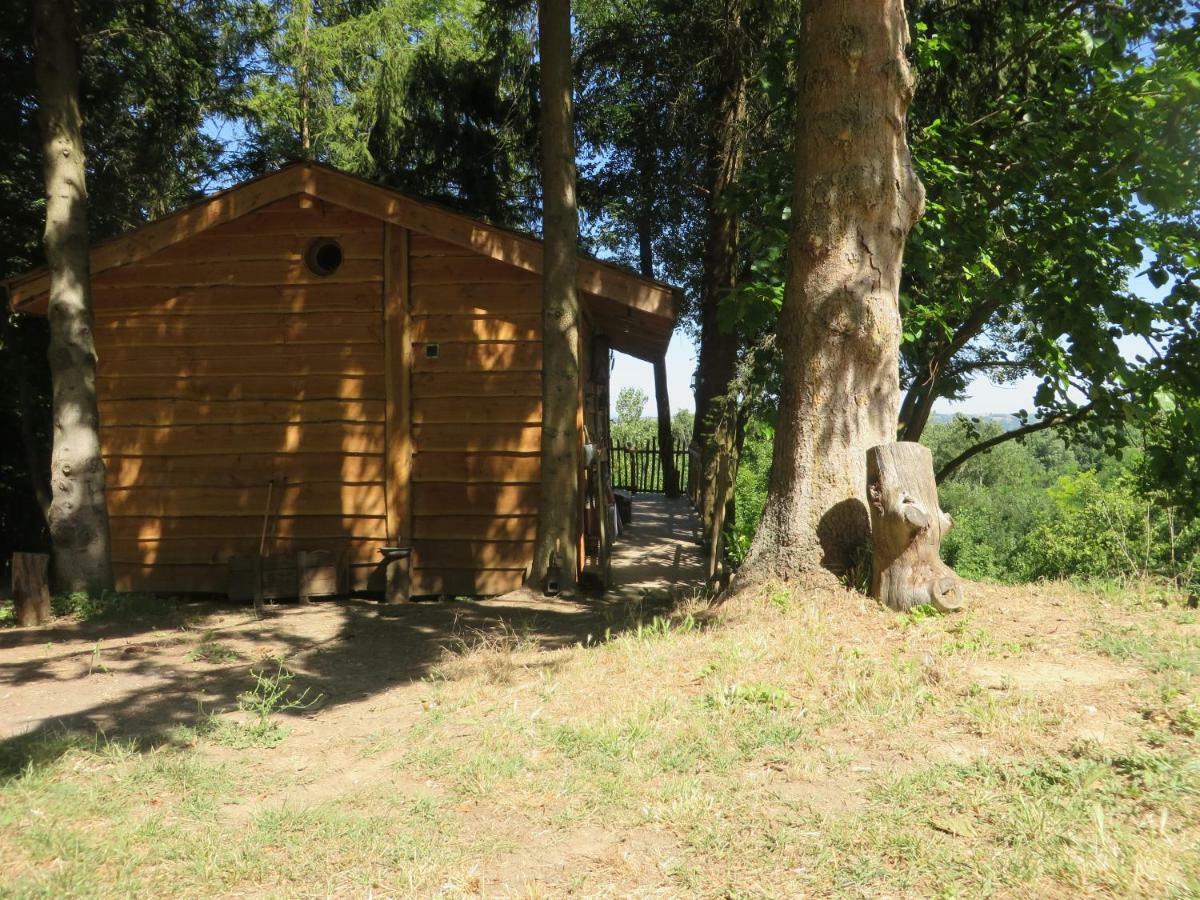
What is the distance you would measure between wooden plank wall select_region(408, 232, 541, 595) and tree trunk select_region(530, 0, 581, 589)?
77cm

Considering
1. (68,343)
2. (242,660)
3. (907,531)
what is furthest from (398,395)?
(907,531)

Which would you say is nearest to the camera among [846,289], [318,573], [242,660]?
[846,289]

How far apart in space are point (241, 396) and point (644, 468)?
55.8 ft

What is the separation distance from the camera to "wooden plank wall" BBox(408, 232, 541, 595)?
1042 cm

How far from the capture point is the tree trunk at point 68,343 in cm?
969

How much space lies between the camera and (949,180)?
9.72 m

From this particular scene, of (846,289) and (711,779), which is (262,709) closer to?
(711,779)

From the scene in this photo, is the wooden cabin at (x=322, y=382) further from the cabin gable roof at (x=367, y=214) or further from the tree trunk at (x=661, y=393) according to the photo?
the tree trunk at (x=661, y=393)

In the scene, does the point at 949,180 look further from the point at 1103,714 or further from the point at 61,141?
the point at 61,141

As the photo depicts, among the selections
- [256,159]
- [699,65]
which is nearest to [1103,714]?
[699,65]

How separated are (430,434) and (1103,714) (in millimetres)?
7691

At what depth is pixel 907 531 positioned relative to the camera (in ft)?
19.1

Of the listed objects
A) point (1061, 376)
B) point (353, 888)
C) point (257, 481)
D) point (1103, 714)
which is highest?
point (1061, 376)

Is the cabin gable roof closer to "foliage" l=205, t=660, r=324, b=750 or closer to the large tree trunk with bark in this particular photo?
the large tree trunk with bark
